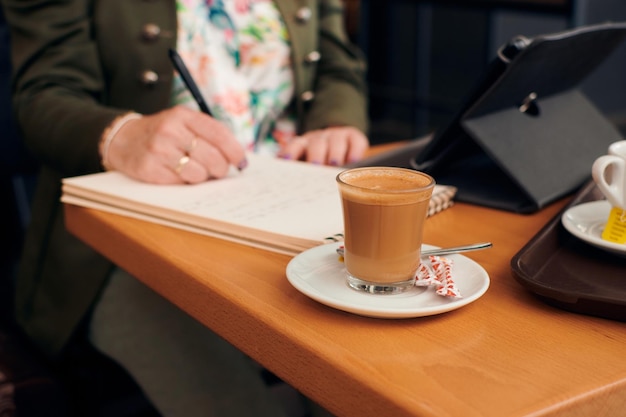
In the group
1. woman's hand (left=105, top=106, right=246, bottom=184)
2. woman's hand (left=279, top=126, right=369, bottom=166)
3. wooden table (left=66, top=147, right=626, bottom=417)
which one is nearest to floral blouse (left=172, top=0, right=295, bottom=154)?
woman's hand (left=279, top=126, right=369, bottom=166)

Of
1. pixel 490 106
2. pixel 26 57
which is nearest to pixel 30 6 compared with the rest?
pixel 26 57

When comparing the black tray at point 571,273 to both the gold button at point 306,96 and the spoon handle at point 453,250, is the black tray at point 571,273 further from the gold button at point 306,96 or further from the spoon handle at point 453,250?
the gold button at point 306,96

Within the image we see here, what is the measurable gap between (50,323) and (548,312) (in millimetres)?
854

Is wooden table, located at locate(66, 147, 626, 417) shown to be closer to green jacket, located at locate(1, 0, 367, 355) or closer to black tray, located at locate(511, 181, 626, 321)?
black tray, located at locate(511, 181, 626, 321)

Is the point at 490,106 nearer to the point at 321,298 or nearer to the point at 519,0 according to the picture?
the point at 321,298

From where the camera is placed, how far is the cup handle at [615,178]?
0.65 metres

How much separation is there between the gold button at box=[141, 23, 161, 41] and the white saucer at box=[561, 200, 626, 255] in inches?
29.6

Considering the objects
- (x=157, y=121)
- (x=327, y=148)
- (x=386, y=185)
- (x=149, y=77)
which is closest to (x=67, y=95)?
(x=149, y=77)

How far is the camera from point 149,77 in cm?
118

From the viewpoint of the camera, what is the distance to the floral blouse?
4.05 ft

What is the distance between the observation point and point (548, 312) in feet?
1.84

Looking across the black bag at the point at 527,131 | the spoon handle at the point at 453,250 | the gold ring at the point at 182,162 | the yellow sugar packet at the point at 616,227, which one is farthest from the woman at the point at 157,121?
the yellow sugar packet at the point at 616,227

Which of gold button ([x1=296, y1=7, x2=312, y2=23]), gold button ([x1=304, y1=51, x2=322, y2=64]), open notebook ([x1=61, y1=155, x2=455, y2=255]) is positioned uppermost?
gold button ([x1=296, y1=7, x2=312, y2=23])

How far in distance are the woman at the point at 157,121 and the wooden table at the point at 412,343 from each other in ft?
0.86
